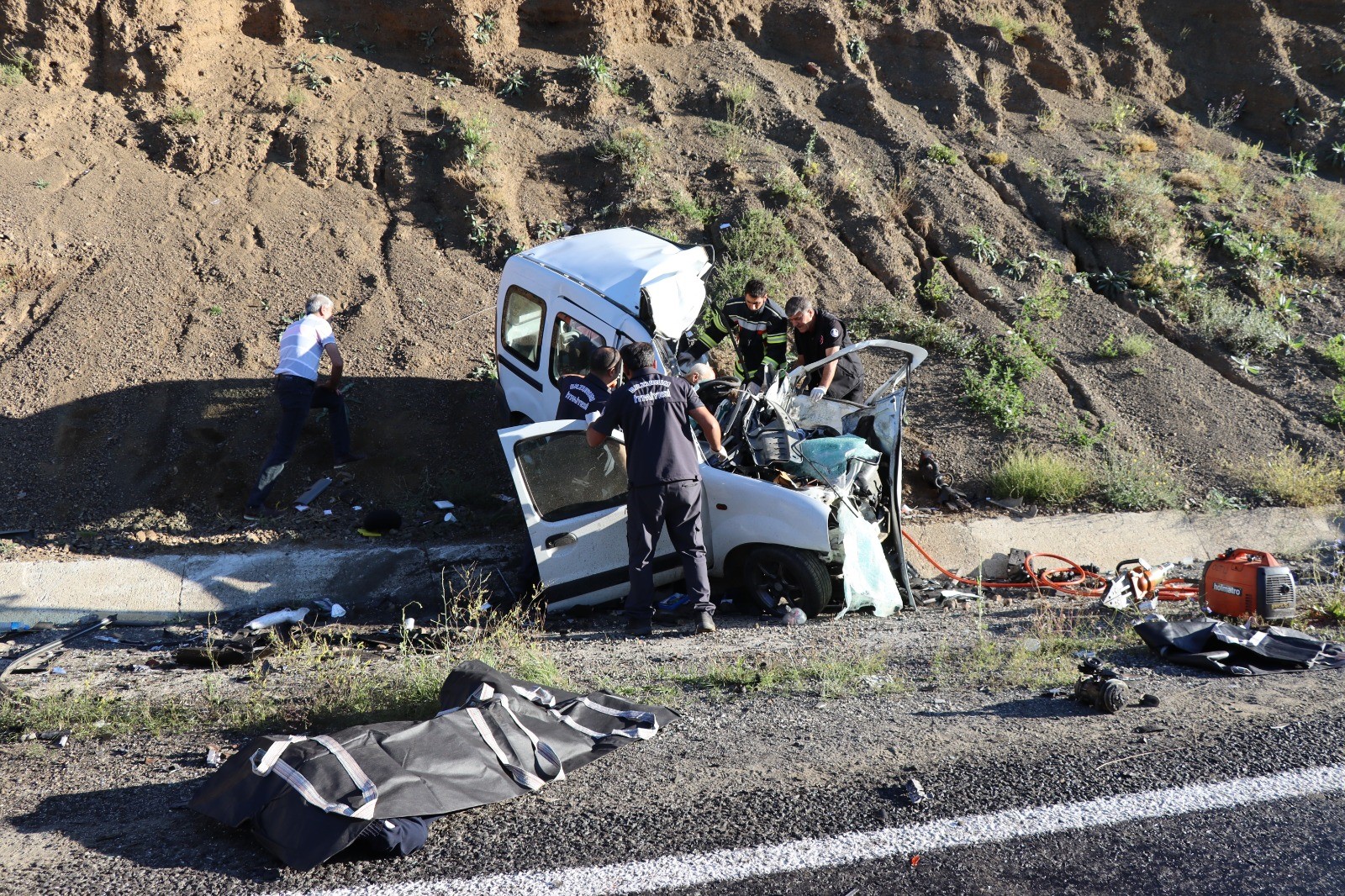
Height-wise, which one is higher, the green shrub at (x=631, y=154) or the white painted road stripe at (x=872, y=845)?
the green shrub at (x=631, y=154)

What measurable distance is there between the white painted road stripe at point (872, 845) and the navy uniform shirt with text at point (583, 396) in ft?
13.0

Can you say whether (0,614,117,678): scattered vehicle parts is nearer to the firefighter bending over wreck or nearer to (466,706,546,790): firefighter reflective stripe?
(466,706,546,790): firefighter reflective stripe

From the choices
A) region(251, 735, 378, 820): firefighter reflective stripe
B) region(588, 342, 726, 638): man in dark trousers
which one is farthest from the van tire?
region(251, 735, 378, 820): firefighter reflective stripe

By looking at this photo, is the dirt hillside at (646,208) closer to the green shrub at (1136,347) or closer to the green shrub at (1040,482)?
the green shrub at (1136,347)

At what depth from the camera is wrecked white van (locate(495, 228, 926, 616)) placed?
22.4 ft

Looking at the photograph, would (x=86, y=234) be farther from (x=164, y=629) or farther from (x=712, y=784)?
(x=712, y=784)

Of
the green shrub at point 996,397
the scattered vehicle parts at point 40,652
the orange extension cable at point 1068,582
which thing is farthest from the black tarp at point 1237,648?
the scattered vehicle parts at point 40,652

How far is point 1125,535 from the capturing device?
9008 millimetres

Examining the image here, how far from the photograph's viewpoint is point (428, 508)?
924cm

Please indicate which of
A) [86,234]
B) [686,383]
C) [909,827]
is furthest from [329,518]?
[909,827]

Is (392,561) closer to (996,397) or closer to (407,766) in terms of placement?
(407,766)

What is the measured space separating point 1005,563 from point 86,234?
33.8ft

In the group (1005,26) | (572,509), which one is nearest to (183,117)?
(572,509)

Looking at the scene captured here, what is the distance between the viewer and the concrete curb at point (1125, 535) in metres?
8.75
